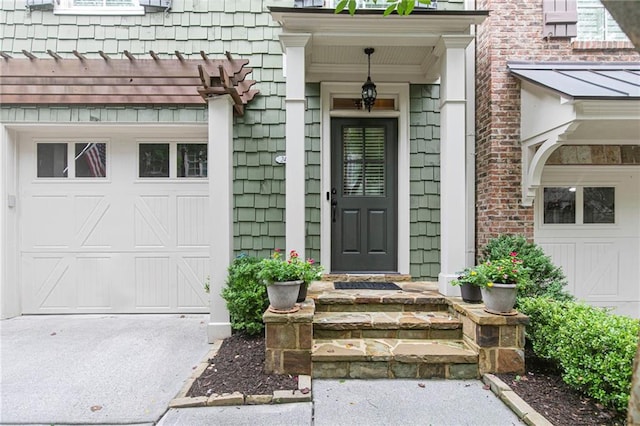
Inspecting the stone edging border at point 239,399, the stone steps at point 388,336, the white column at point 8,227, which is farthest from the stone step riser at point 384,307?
the white column at point 8,227

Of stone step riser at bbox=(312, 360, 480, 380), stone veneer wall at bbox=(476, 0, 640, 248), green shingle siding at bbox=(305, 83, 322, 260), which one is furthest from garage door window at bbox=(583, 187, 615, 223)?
green shingle siding at bbox=(305, 83, 322, 260)

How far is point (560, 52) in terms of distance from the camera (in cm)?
403

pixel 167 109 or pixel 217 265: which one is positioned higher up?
pixel 167 109

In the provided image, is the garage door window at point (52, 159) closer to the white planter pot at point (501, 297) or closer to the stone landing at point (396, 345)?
the stone landing at point (396, 345)

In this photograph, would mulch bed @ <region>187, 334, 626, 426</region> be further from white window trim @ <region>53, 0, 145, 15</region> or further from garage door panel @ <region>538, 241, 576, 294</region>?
white window trim @ <region>53, 0, 145, 15</region>

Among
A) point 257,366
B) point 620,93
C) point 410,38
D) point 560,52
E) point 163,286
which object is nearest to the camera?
point 257,366

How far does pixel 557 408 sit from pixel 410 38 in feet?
10.6

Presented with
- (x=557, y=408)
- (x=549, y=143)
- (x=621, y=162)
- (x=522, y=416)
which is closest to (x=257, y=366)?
(x=522, y=416)

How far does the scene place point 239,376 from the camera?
2.58 metres

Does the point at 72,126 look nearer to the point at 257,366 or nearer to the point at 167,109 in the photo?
the point at 167,109

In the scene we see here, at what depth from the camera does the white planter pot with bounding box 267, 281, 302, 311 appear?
2658mm

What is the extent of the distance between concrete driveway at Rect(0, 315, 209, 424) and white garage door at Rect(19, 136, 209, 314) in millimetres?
277

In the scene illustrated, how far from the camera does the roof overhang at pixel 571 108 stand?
3.19m

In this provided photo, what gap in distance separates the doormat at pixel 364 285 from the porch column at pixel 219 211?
1.19 metres
